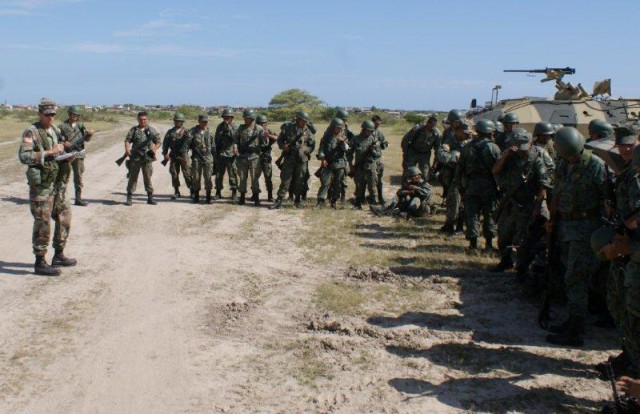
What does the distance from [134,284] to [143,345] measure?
190 centimetres

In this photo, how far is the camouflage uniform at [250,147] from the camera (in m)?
12.5

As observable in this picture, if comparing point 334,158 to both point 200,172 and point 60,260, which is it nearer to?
point 200,172

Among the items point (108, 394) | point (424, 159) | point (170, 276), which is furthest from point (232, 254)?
point (424, 159)

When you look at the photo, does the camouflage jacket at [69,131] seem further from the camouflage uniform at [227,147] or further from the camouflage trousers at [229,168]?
the camouflage trousers at [229,168]

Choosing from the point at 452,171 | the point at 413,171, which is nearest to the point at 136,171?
the point at 413,171

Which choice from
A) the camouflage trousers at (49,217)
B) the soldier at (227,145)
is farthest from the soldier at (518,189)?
the soldier at (227,145)

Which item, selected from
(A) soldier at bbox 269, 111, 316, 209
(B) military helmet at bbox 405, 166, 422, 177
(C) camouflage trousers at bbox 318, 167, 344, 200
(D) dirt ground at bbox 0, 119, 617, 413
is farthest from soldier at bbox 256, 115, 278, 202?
(D) dirt ground at bbox 0, 119, 617, 413

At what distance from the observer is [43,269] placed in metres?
7.47

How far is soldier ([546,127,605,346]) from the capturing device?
5629 millimetres

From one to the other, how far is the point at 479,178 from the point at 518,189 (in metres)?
1.14

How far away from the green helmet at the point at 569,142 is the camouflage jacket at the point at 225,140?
7906 mm

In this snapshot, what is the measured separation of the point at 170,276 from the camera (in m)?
7.68

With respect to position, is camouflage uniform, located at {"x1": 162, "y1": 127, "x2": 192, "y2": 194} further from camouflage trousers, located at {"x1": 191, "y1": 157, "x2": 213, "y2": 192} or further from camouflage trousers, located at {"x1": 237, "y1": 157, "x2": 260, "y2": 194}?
camouflage trousers, located at {"x1": 237, "y1": 157, "x2": 260, "y2": 194}

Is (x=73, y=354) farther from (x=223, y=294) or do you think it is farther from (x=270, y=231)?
(x=270, y=231)
